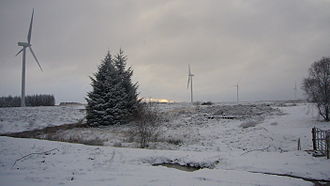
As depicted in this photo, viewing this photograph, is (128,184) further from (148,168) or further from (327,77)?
(327,77)

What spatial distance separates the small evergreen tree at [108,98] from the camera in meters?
23.6

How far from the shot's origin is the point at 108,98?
23.9 m

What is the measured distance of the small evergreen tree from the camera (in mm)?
23609

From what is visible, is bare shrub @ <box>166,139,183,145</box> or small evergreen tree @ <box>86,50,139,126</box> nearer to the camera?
bare shrub @ <box>166,139,183,145</box>

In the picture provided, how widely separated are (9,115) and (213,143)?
3006cm

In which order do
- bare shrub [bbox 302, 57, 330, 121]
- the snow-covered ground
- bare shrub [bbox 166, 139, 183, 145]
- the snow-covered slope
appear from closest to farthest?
the snow-covered slope, bare shrub [bbox 166, 139, 183, 145], bare shrub [bbox 302, 57, 330, 121], the snow-covered ground

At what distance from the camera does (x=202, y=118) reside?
27750 mm

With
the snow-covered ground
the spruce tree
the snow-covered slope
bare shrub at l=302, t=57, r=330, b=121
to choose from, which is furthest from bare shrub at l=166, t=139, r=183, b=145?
the snow-covered ground

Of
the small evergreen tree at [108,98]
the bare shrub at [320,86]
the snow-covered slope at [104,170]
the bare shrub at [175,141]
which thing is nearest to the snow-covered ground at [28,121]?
the small evergreen tree at [108,98]

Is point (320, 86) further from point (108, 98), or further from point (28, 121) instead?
point (28, 121)

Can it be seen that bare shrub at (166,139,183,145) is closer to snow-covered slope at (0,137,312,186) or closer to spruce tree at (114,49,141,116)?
snow-covered slope at (0,137,312,186)

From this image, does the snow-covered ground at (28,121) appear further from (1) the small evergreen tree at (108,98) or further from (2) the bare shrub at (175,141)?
(2) the bare shrub at (175,141)

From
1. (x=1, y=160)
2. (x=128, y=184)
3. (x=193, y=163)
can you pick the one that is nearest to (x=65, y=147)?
(x=1, y=160)

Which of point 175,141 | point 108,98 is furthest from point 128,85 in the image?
point 175,141
